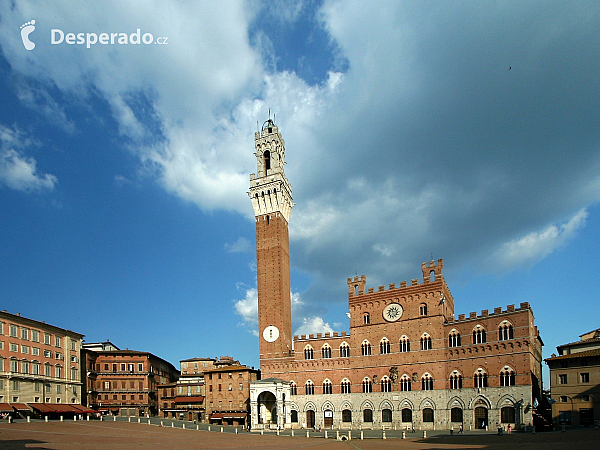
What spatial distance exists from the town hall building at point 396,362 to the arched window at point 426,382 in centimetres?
12

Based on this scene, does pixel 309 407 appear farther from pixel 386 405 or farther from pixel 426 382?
pixel 426 382

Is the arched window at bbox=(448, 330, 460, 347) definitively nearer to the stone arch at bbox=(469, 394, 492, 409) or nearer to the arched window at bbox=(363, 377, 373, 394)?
the stone arch at bbox=(469, 394, 492, 409)

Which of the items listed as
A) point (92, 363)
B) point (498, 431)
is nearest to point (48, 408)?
point (92, 363)

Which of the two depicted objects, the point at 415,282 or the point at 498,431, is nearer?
the point at 498,431

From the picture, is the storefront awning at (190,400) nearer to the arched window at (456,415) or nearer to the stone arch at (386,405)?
the stone arch at (386,405)

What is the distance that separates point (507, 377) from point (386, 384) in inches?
611

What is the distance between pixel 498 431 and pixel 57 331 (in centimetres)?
6106

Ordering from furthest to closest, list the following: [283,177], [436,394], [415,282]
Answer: [283,177]
[415,282]
[436,394]

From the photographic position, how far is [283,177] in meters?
85.8

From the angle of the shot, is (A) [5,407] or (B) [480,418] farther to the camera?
(A) [5,407]

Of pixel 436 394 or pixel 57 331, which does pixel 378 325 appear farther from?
pixel 57 331

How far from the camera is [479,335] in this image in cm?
5906

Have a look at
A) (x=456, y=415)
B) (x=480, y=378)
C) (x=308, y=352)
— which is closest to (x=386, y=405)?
(x=456, y=415)

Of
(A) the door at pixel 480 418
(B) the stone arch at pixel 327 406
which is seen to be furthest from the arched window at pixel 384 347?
(A) the door at pixel 480 418
